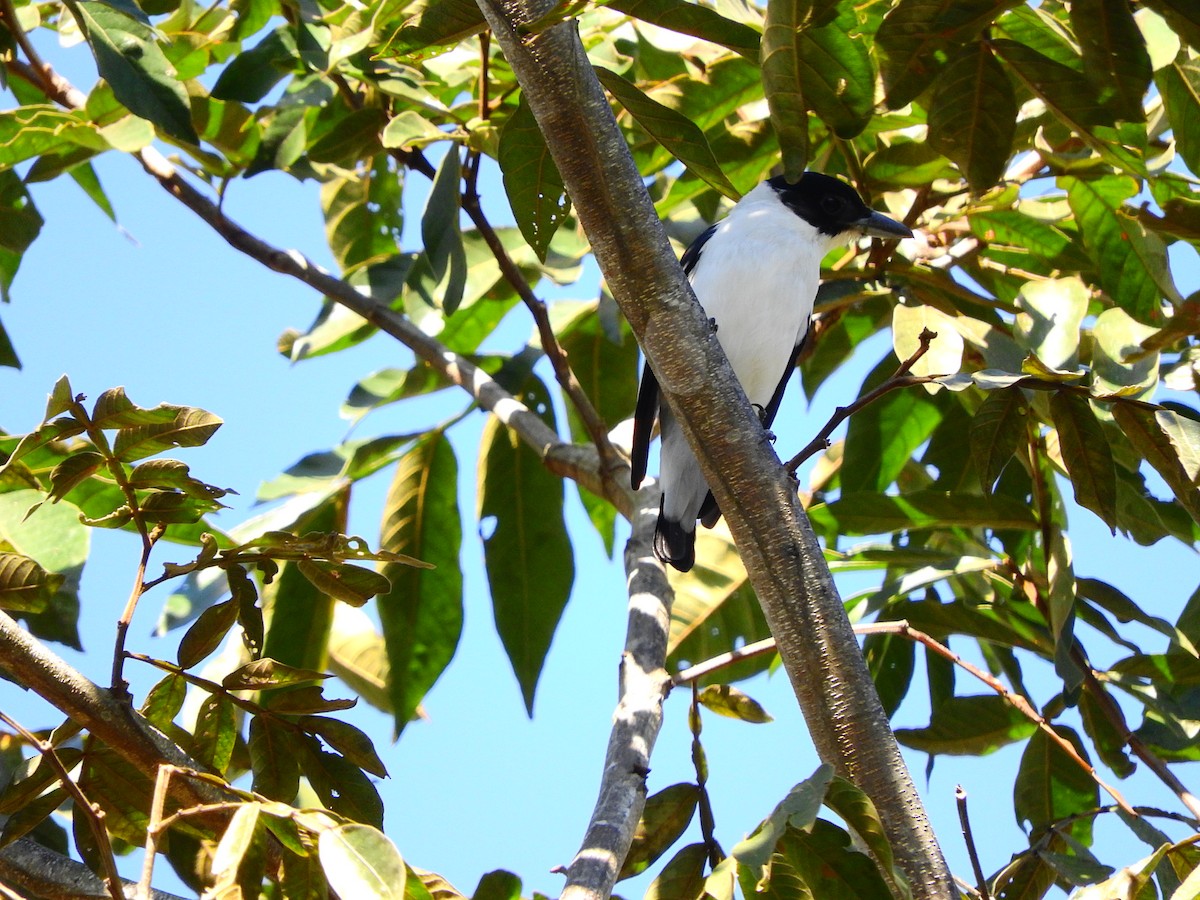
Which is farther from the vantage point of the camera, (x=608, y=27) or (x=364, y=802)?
(x=608, y=27)

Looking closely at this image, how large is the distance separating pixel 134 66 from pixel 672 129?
47.6 inches

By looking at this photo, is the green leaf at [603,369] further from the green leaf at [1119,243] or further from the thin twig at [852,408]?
the thin twig at [852,408]

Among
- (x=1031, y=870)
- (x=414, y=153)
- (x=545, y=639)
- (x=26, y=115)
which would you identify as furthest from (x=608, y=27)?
(x=1031, y=870)

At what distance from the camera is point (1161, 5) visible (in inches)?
81.0

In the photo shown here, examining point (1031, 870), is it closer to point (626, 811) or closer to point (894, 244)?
point (626, 811)

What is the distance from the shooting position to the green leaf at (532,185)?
2482 mm

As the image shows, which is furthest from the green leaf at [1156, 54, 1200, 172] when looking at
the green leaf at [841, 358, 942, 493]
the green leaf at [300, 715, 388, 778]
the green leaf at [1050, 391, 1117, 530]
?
the green leaf at [300, 715, 388, 778]

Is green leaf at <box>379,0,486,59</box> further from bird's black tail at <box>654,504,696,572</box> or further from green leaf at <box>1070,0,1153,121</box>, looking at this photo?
bird's black tail at <box>654,504,696,572</box>

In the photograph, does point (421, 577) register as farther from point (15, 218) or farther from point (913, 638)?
point (913, 638)

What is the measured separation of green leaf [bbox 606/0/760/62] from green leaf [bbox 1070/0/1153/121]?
59cm

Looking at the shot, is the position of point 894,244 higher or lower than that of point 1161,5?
higher

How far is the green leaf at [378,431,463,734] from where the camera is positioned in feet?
11.6

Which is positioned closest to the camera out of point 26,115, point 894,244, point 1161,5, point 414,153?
point 1161,5

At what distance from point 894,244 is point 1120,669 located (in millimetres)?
1193
